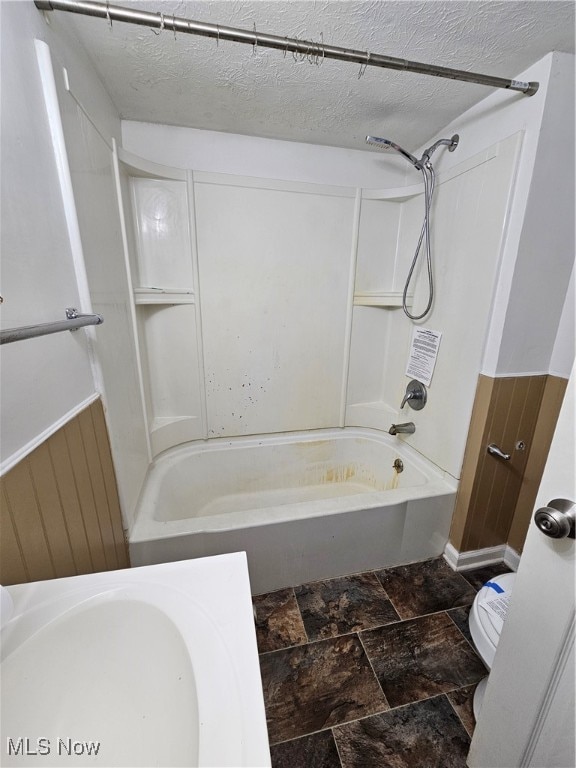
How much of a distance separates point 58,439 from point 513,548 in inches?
82.1

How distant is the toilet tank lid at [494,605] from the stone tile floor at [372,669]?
1.25 ft

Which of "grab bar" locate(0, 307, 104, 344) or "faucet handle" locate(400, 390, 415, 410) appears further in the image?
"faucet handle" locate(400, 390, 415, 410)

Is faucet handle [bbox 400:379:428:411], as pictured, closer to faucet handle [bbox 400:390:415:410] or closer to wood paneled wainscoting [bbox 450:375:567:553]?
faucet handle [bbox 400:390:415:410]

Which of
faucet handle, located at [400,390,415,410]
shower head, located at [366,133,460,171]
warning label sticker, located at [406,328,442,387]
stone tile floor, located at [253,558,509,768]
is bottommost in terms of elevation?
stone tile floor, located at [253,558,509,768]

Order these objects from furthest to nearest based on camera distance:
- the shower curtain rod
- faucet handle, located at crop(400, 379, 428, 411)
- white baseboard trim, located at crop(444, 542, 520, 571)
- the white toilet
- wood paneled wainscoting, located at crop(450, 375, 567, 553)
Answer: faucet handle, located at crop(400, 379, 428, 411), white baseboard trim, located at crop(444, 542, 520, 571), wood paneled wainscoting, located at crop(450, 375, 567, 553), the white toilet, the shower curtain rod

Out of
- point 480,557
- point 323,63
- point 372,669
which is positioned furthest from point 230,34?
point 480,557

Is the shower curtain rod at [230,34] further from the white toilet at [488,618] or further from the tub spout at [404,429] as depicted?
the white toilet at [488,618]

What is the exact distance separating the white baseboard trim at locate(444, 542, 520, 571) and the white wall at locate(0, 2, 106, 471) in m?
1.83

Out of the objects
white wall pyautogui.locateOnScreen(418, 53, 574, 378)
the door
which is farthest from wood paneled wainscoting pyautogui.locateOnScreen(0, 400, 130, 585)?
white wall pyautogui.locateOnScreen(418, 53, 574, 378)

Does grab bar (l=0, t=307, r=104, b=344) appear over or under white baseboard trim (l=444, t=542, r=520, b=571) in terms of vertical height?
over

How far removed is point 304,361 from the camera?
6.56 feet

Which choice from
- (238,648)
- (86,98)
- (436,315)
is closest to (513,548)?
(436,315)

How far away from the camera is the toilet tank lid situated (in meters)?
0.92

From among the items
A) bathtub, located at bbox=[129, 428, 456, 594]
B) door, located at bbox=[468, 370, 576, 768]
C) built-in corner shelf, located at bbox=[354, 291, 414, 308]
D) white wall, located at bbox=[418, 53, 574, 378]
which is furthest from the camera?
built-in corner shelf, located at bbox=[354, 291, 414, 308]
